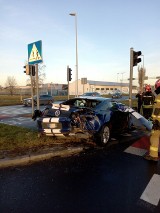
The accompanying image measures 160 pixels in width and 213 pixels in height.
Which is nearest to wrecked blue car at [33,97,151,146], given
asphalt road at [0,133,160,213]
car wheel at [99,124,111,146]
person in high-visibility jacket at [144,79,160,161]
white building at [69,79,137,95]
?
car wheel at [99,124,111,146]

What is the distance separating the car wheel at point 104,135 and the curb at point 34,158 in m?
0.76

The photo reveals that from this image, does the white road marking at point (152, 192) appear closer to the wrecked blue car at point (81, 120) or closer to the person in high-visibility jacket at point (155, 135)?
the person in high-visibility jacket at point (155, 135)

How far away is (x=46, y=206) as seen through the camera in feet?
12.0

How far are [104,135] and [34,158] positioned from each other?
7.66ft

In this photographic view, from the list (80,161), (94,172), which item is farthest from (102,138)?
(94,172)

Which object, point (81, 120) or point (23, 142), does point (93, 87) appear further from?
point (81, 120)

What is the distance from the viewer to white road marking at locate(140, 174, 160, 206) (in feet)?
12.8

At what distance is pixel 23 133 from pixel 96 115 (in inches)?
120

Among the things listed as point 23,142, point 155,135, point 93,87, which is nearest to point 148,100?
point 155,135

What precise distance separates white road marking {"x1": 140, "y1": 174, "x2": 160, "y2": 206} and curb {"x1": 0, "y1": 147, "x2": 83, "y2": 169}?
256 cm

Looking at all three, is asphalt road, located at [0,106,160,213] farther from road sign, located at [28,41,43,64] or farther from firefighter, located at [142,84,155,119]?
firefighter, located at [142,84,155,119]

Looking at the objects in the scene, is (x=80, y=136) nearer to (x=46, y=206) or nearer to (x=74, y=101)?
(x=74, y=101)

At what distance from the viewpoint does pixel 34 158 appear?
6.10m

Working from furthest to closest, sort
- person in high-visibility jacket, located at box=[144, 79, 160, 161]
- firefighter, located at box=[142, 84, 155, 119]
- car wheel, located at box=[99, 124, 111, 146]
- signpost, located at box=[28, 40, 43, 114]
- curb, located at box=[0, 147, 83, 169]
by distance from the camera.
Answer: firefighter, located at box=[142, 84, 155, 119]
signpost, located at box=[28, 40, 43, 114]
car wheel, located at box=[99, 124, 111, 146]
person in high-visibility jacket, located at box=[144, 79, 160, 161]
curb, located at box=[0, 147, 83, 169]
